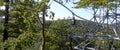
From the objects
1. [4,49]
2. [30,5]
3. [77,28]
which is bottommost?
[4,49]

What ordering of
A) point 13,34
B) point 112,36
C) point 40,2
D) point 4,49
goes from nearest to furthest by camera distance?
point 40,2 → point 112,36 → point 4,49 → point 13,34

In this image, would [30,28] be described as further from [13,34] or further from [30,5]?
[13,34]

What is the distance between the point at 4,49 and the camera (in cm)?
2394

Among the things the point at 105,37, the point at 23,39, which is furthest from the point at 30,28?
the point at 105,37

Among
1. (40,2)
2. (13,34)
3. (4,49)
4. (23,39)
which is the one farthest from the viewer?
(13,34)

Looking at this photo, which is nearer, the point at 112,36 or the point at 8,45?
the point at 112,36

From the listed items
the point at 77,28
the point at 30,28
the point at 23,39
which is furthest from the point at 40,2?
the point at 77,28

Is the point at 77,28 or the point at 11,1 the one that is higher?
the point at 11,1

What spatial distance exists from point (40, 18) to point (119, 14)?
4460 millimetres

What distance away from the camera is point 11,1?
970 inches

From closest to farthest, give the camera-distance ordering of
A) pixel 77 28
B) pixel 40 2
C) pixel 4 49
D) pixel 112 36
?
1. pixel 40 2
2. pixel 112 36
3. pixel 77 28
4. pixel 4 49

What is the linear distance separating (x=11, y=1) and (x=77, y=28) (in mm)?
5514

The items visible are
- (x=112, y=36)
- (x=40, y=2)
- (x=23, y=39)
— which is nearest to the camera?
(x=40, y=2)

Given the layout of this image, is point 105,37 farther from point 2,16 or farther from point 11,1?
point 2,16
